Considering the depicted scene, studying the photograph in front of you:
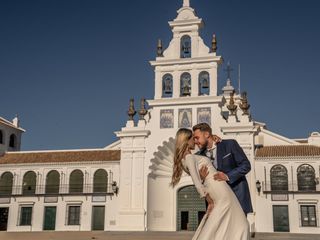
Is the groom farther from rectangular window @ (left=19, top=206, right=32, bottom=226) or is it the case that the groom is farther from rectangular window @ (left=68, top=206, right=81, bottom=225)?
rectangular window @ (left=19, top=206, right=32, bottom=226)

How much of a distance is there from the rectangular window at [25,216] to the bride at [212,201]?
1217 inches

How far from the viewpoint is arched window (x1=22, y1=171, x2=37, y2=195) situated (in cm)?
3416

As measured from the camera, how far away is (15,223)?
33469mm

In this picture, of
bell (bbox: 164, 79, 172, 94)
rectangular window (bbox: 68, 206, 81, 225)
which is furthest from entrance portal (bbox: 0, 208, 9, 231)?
bell (bbox: 164, 79, 172, 94)

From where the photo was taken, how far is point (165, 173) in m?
32.1

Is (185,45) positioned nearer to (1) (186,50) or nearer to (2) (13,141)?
(1) (186,50)

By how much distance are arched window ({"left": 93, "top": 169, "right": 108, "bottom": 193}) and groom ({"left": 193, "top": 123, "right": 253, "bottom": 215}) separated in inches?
1103

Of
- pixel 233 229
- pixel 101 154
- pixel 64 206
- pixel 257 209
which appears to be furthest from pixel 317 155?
pixel 233 229

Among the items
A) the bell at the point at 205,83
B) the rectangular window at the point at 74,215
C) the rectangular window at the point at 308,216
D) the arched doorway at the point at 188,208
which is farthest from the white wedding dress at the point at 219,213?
the rectangular window at the point at 74,215

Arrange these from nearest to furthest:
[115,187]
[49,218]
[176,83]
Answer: [115,187]
[176,83]
[49,218]

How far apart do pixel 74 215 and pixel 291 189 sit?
1537 cm

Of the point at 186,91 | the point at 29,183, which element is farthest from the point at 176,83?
the point at 29,183

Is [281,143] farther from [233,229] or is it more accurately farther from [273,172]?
[233,229]

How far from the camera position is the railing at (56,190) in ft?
107
